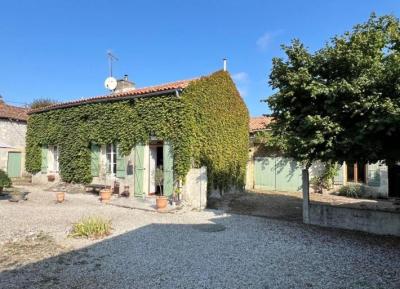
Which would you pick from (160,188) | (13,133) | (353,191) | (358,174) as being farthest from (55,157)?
(358,174)

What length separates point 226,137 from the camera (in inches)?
621

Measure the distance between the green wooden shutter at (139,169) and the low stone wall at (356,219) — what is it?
6.94 meters

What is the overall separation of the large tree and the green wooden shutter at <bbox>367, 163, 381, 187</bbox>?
28.9 ft

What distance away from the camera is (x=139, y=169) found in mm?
13500

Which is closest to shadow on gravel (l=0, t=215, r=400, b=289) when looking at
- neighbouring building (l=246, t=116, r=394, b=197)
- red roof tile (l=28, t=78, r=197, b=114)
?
red roof tile (l=28, t=78, r=197, b=114)

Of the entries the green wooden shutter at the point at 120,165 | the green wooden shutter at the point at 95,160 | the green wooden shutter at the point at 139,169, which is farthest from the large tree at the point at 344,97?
the green wooden shutter at the point at 95,160

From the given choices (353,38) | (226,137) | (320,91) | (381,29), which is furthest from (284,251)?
(226,137)

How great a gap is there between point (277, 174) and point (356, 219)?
10220 mm

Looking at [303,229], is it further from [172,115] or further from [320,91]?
[172,115]

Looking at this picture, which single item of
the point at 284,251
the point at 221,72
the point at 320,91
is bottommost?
the point at 284,251

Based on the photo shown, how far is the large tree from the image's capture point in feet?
23.6

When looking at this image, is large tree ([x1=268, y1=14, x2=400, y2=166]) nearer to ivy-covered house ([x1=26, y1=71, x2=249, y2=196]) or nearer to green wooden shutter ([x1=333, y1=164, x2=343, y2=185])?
ivy-covered house ([x1=26, y1=71, x2=249, y2=196])

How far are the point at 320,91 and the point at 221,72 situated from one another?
8174 millimetres

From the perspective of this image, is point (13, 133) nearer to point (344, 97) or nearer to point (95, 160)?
point (95, 160)
